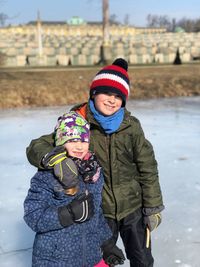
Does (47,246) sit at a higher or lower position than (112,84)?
lower

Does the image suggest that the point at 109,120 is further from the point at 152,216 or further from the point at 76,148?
the point at 152,216

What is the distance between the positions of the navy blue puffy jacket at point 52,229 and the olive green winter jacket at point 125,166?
29cm

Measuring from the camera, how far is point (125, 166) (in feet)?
6.89

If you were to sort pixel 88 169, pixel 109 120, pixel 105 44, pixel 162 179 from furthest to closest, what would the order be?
1. pixel 105 44
2. pixel 162 179
3. pixel 109 120
4. pixel 88 169

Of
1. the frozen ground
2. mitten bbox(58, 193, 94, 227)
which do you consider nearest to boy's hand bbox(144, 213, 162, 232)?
mitten bbox(58, 193, 94, 227)

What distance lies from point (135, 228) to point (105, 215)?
0.16 m

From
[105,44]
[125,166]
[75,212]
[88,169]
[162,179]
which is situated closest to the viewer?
[75,212]

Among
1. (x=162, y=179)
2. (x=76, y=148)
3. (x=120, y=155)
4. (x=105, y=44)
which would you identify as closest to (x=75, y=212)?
(x=76, y=148)

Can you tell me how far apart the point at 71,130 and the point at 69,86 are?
9.81 metres

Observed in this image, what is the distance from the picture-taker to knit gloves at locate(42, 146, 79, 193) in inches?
66.6

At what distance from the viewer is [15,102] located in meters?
10.2

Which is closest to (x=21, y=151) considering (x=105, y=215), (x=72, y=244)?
(x=105, y=215)

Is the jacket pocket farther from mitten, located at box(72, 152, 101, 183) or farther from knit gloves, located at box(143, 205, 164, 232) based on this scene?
knit gloves, located at box(143, 205, 164, 232)

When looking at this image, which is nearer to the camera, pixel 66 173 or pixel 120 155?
pixel 66 173
